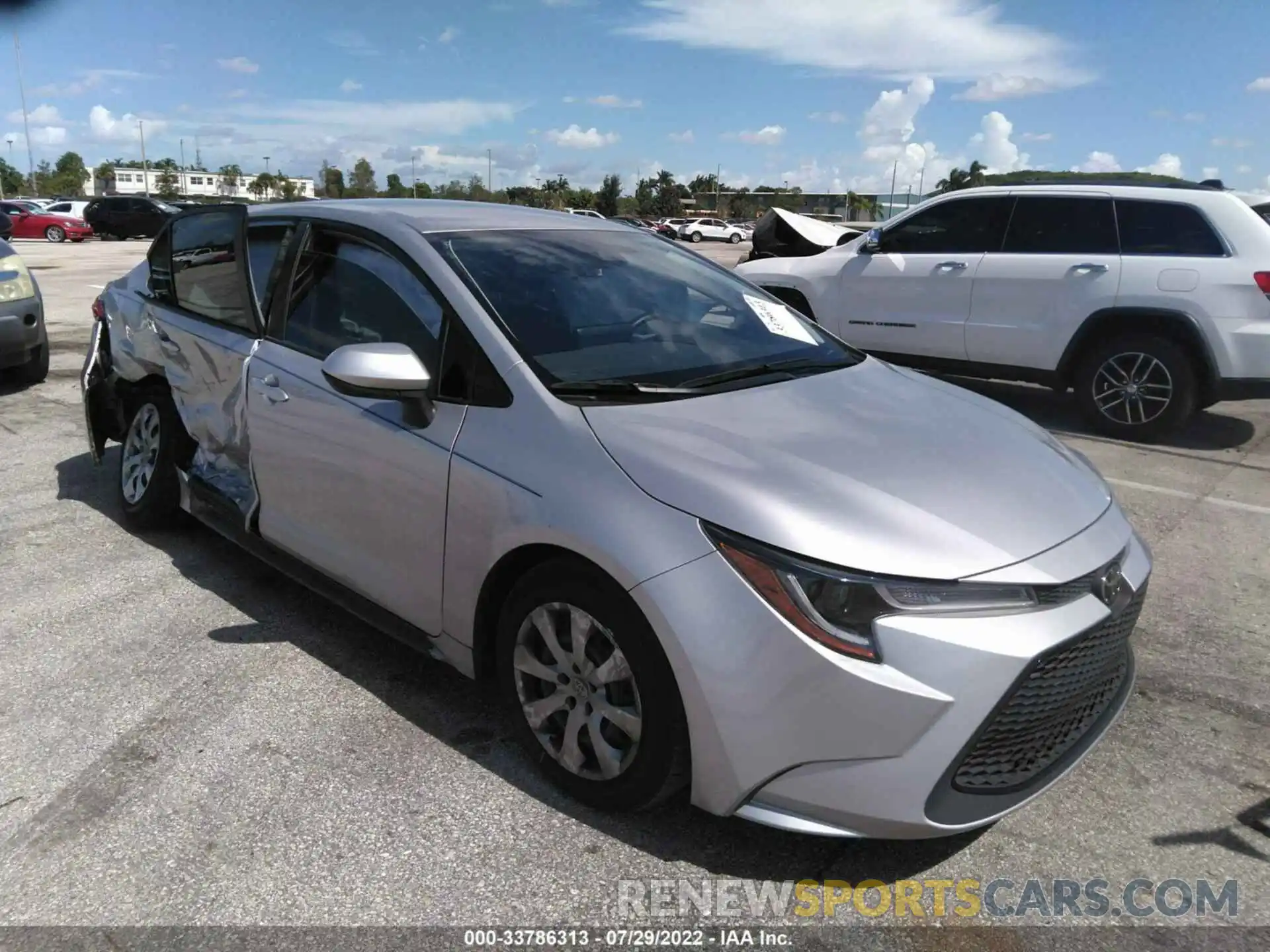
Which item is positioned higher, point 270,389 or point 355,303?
point 355,303

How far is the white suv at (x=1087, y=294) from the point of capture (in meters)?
6.57

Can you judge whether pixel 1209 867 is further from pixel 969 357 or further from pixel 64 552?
pixel 969 357

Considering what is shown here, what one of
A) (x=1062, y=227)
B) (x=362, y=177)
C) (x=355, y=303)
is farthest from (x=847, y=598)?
(x=362, y=177)

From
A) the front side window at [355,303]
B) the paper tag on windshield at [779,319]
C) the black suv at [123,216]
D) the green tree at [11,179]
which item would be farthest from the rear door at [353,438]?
the green tree at [11,179]

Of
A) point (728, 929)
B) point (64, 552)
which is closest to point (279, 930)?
point (728, 929)

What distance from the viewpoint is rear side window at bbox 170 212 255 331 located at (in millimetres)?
4035

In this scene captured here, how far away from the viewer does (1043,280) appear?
723cm

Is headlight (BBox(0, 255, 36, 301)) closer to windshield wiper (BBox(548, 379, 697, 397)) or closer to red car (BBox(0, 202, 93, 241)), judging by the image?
windshield wiper (BBox(548, 379, 697, 397))

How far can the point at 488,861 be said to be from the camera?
97.1 inches

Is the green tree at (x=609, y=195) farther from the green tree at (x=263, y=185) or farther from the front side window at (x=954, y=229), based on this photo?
the front side window at (x=954, y=229)

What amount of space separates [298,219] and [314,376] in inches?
32.7

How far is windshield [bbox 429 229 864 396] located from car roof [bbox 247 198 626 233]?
0.10 meters
